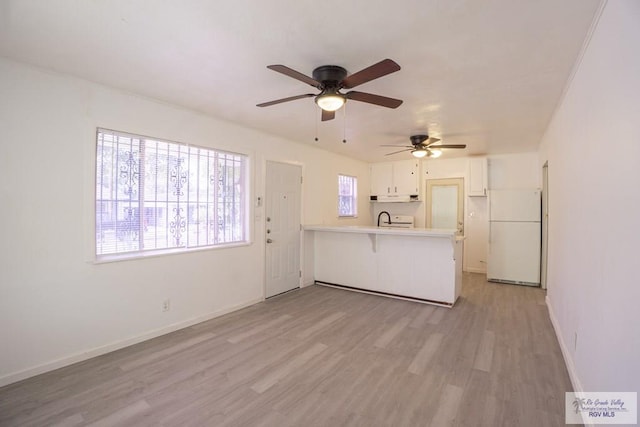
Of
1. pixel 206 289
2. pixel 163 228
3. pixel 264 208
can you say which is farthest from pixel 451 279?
pixel 163 228

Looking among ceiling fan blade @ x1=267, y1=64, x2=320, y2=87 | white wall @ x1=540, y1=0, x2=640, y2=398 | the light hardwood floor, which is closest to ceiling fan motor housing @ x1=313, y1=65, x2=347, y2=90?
ceiling fan blade @ x1=267, y1=64, x2=320, y2=87

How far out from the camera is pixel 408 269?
4230 millimetres

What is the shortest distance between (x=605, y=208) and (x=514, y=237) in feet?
12.8

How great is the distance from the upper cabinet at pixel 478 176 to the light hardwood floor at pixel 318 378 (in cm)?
298

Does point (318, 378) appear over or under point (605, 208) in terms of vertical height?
under

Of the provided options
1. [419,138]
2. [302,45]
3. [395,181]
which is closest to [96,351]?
[302,45]

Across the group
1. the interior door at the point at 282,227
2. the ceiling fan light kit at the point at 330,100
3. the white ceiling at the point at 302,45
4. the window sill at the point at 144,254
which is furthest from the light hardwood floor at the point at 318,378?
the white ceiling at the point at 302,45

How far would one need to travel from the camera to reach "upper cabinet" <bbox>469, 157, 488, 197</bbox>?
5859 mm

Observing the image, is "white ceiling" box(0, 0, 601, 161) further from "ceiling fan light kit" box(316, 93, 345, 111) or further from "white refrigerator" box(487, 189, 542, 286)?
"white refrigerator" box(487, 189, 542, 286)

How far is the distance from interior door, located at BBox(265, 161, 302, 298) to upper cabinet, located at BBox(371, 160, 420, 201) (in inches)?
104

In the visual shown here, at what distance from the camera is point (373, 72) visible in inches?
75.1

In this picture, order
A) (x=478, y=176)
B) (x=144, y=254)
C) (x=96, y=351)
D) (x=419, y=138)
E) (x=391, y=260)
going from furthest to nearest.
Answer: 1. (x=478, y=176)
2. (x=391, y=260)
3. (x=419, y=138)
4. (x=144, y=254)
5. (x=96, y=351)

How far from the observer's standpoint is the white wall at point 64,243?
2.22m

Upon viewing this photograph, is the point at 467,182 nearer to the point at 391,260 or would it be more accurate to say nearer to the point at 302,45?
the point at 391,260
